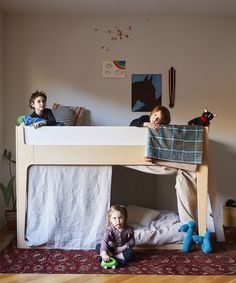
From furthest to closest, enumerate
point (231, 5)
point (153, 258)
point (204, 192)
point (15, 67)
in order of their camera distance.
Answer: point (15, 67)
point (231, 5)
point (204, 192)
point (153, 258)

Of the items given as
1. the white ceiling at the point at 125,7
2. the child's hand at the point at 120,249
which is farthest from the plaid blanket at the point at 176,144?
the white ceiling at the point at 125,7

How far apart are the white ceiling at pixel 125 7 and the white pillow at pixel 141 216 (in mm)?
1910

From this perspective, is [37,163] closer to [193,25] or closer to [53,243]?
[53,243]

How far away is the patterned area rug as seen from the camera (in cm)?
231

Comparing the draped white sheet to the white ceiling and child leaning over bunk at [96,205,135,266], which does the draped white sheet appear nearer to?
child leaning over bunk at [96,205,135,266]

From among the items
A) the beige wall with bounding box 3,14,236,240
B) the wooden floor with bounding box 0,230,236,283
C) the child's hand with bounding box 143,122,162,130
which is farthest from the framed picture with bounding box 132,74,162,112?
the wooden floor with bounding box 0,230,236,283

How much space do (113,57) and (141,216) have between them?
5.29ft

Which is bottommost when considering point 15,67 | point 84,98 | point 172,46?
point 84,98

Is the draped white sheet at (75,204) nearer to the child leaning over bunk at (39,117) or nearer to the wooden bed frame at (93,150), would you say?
the wooden bed frame at (93,150)

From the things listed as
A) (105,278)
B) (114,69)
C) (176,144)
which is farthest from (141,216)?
(114,69)

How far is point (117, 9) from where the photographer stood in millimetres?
3441

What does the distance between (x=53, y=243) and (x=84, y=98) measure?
153cm

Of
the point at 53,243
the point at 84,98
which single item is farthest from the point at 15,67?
the point at 53,243

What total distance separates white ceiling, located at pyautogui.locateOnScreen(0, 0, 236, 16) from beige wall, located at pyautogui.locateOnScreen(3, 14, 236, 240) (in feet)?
0.32
